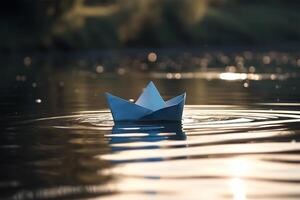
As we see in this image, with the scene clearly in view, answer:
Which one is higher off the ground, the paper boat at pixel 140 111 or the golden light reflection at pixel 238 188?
the paper boat at pixel 140 111

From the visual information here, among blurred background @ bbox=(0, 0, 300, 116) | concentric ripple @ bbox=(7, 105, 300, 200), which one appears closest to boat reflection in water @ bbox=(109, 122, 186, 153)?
concentric ripple @ bbox=(7, 105, 300, 200)

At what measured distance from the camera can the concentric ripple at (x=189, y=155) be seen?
1054 centimetres

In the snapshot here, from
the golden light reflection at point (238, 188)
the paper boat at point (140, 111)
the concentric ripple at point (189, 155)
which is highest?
the paper boat at point (140, 111)

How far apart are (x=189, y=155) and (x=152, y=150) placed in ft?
2.27

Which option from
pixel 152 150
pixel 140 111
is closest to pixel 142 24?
pixel 140 111

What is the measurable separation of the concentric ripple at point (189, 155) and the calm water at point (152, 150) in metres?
0.01

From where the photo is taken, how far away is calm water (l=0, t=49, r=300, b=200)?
10617 mm

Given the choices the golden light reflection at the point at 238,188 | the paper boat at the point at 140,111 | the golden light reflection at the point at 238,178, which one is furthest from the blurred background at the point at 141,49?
the golden light reflection at the point at 238,188

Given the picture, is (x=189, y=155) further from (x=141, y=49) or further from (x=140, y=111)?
(x=141, y=49)

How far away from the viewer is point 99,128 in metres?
16.5

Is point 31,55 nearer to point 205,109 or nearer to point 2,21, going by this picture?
point 2,21

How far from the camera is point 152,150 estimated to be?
13.5 meters

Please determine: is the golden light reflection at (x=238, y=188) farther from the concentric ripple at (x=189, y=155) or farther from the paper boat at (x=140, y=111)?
the paper boat at (x=140, y=111)

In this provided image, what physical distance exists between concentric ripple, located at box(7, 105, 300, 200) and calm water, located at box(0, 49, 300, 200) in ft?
0.04
